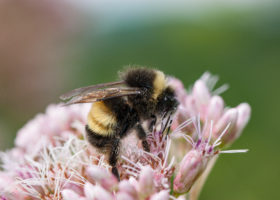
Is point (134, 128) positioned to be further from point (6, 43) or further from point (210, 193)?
point (6, 43)

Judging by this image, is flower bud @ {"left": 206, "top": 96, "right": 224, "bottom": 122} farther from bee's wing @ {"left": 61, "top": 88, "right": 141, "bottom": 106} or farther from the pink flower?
bee's wing @ {"left": 61, "top": 88, "right": 141, "bottom": 106}

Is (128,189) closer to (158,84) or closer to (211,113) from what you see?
(158,84)

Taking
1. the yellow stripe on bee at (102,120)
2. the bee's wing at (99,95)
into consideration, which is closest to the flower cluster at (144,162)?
the yellow stripe on bee at (102,120)

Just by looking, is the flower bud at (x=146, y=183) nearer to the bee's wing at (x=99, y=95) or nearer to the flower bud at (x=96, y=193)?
the flower bud at (x=96, y=193)

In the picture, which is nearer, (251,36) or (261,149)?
(261,149)

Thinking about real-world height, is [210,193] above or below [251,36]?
below

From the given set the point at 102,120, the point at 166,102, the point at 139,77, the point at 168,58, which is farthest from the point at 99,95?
the point at 168,58

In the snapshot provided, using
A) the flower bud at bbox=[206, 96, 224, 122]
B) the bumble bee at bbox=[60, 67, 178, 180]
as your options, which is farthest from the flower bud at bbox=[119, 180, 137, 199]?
the flower bud at bbox=[206, 96, 224, 122]

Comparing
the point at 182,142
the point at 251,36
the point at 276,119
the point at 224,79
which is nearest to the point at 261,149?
the point at 276,119
